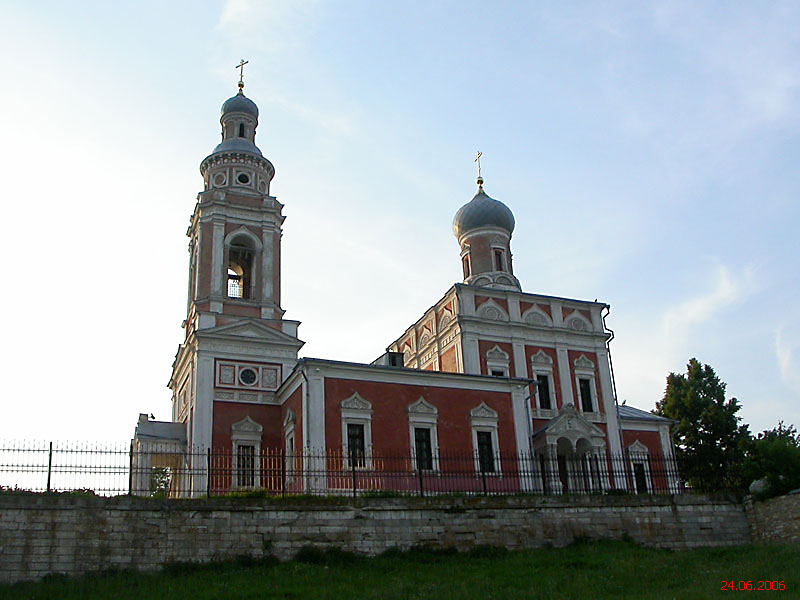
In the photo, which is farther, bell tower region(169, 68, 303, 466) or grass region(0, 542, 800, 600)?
bell tower region(169, 68, 303, 466)

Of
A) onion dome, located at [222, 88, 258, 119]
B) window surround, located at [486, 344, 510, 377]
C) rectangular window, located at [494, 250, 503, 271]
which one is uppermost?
onion dome, located at [222, 88, 258, 119]

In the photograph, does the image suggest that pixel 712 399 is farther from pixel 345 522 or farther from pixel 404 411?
pixel 345 522

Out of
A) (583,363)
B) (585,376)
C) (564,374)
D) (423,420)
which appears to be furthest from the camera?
(583,363)

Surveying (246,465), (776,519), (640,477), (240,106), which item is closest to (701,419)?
(640,477)

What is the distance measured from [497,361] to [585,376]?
170 inches

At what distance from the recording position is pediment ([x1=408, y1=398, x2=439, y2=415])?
25.3m

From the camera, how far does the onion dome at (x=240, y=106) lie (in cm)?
3447

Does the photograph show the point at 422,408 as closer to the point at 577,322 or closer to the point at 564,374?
the point at 564,374

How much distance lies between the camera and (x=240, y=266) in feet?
104

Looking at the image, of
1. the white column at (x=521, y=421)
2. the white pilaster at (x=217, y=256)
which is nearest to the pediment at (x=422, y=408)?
the white column at (x=521, y=421)

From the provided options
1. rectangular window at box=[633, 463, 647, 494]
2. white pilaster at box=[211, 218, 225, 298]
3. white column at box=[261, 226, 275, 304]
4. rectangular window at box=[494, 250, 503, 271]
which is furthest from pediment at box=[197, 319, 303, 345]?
rectangular window at box=[633, 463, 647, 494]

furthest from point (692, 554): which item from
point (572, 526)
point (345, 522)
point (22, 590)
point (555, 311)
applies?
point (555, 311)

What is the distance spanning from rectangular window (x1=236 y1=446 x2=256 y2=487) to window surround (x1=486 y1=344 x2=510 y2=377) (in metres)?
10.3

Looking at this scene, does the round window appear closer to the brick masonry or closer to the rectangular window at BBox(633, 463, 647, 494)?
the brick masonry
